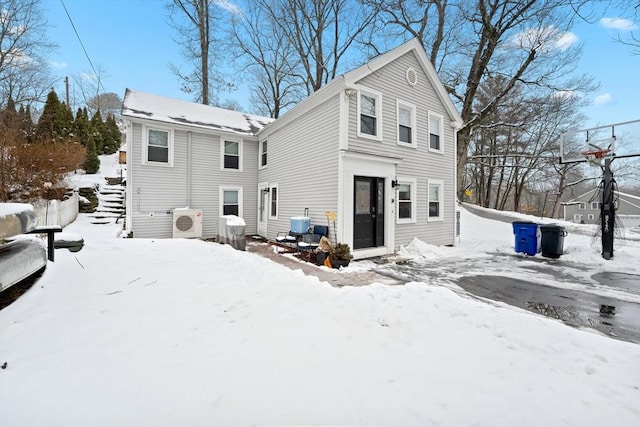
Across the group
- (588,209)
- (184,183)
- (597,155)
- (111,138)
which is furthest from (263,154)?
(588,209)

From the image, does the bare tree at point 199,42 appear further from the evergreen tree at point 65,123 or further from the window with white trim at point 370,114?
the window with white trim at point 370,114

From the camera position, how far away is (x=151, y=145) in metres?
10.2

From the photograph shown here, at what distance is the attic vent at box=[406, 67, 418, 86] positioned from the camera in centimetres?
944

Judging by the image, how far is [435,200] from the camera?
34.2ft

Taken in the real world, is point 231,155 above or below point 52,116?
below

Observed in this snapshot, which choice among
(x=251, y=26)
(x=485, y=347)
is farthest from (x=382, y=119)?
(x=251, y=26)

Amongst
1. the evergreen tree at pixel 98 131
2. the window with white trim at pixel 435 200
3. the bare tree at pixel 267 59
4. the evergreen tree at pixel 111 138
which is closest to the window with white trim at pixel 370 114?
the window with white trim at pixel 435 200

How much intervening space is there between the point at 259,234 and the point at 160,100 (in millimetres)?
7291

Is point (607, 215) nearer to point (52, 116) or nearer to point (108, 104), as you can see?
point (52, 116)

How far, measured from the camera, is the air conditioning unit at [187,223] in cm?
1025

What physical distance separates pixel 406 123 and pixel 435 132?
1.78m

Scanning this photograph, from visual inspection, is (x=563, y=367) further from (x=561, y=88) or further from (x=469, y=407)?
(x=561, y=88)

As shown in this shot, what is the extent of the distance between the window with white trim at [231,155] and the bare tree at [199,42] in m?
7.43

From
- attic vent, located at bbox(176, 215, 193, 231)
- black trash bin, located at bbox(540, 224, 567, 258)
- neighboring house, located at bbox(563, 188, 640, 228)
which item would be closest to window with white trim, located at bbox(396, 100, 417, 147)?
black trash bin, located at bbox(540, 224, 567, 258)
